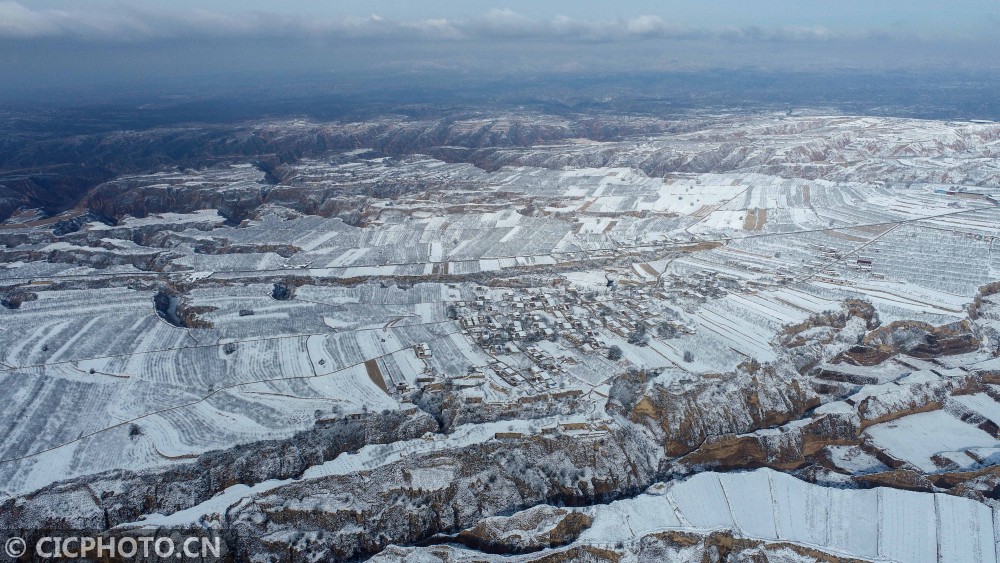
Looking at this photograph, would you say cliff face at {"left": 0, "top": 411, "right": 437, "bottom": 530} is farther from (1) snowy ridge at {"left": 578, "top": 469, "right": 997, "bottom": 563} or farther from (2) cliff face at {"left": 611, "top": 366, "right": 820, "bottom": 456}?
(2) cliff face at {"left": 611, "top": 366, "right": 820, "bottom": 456}

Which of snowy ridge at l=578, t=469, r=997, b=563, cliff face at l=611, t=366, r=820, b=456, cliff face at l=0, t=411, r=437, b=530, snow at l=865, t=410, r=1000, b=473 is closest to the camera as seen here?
snowy ridge at l=578, t=469, r=997, b=563

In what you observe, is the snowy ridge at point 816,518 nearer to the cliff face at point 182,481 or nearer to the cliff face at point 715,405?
the cliff face at point 715,405

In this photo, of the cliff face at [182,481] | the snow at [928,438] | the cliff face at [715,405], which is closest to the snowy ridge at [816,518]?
the cliff face at [715,405]

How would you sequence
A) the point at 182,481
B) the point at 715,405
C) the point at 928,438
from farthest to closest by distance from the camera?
the point at 715,405 < the point at 928,438 < the point at 182,481

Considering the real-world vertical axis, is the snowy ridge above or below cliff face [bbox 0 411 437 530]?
below

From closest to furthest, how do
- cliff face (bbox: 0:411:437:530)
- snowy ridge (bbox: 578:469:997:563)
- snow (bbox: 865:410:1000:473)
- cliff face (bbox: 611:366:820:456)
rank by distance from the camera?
snowy ridge (bbox: 578:469:997:563) < cliff face (bbox: 0:411:437:530) < snow (bbox: 865:410:1000:473) < cliff face (bbox: 611:366:820:456)

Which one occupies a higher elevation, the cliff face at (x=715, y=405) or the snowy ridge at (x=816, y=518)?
the cliff face at (x=715, y=405)

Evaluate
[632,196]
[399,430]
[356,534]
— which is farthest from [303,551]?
[632,196]

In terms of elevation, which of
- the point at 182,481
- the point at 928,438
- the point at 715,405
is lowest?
the point at 928,438

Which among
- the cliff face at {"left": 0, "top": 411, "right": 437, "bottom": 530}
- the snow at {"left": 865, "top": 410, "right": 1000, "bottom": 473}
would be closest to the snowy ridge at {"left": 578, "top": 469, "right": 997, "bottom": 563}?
the snow at {"left": 865, "top": 410, "right": 1000, "bottom": 473}

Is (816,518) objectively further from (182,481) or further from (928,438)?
(182,481)

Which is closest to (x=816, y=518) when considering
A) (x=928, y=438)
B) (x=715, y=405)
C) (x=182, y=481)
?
(x=715, y=405)
